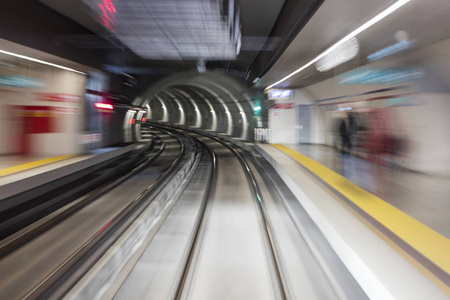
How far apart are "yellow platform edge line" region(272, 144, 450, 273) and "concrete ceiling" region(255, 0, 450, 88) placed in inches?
108

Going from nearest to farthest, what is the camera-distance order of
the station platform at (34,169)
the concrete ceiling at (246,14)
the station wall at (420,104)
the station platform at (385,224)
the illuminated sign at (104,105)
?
the station platform at (385,224) < the station wall at (420,104) < the station platform at (34,169) < the concrete ceiling at (246,14) < the illuminated sign at (104,105)

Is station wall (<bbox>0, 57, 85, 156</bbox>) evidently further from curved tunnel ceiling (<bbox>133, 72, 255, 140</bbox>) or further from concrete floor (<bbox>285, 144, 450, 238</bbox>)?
concrete floor (<bbox>285, 144, 450, 238</bbox>)

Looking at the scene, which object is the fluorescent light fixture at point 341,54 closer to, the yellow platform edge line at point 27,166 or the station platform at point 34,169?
the station platform at point 34,169

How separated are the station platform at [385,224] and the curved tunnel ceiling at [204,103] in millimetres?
10340

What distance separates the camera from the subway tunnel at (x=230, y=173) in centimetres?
338

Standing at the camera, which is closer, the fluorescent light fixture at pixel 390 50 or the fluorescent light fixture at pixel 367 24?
the fluorescent light fixture at pixel 367 24

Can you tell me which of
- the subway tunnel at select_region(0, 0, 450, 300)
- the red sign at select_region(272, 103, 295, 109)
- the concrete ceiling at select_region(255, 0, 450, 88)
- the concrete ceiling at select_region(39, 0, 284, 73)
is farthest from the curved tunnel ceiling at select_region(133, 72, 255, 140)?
the concrete ceiling at select_region(255, 0, 450, 88)

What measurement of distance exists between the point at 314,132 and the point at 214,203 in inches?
360

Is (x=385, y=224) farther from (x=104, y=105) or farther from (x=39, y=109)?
(x=104, y=105)

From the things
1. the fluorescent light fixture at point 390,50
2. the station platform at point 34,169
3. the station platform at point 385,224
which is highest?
the fluorescent light fixture at point 390,50

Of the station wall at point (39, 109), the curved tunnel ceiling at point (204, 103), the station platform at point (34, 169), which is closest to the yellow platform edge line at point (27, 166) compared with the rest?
the station platform at point (34, 169)

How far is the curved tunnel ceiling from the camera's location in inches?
665

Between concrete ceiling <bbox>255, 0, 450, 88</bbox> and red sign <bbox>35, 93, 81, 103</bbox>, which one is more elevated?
concrete ceiling <bbox>255, 0, 450, 88</bbox>

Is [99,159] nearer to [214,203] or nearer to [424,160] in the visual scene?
[214,203]
